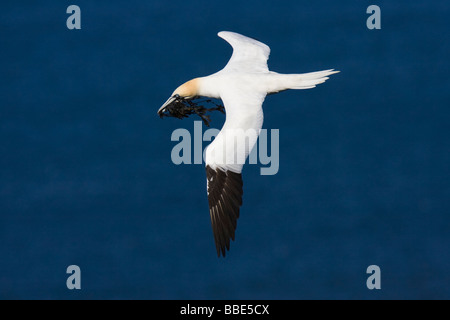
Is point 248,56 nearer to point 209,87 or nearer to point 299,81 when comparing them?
point 209,87

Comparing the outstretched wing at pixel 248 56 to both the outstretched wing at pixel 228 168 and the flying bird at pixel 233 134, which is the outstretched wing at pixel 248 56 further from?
the outstretched wing at pixel 228 168

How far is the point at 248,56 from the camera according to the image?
13.6m

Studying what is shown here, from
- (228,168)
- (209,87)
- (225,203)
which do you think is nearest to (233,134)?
(228,168)

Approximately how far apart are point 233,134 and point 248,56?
6.42ft

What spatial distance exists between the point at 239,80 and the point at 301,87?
0.71 metres

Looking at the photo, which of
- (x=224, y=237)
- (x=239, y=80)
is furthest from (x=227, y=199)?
(x=239, y=80)

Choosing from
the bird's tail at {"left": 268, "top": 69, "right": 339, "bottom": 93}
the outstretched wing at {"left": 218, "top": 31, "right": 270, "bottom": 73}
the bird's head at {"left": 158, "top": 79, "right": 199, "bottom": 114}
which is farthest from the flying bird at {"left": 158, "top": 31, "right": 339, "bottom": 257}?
the outstretched wing at {"left": 218, "top": 31, "right": 270, "bottom": 73}

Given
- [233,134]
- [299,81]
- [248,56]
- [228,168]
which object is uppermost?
[248,56]

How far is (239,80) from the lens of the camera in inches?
493

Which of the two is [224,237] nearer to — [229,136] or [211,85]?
[229,136]

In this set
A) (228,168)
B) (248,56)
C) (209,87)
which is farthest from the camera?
(248,56)

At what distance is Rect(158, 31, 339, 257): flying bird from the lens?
11.9 metres

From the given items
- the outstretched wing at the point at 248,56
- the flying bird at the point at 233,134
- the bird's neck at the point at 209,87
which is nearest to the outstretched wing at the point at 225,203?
the flying bird at the point at 233,134

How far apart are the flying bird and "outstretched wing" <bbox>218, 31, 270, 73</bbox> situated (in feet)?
1.40
